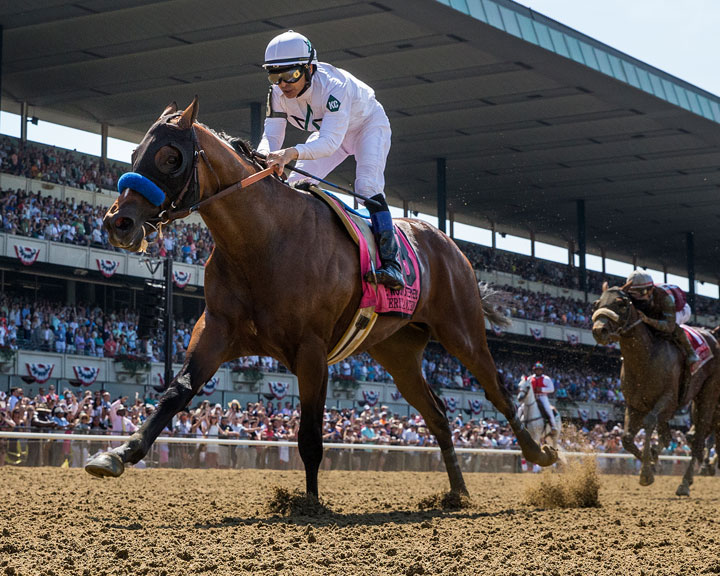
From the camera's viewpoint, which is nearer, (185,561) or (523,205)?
(185,561)

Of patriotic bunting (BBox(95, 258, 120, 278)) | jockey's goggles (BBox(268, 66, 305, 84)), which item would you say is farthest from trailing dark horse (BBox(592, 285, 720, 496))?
patriotic bunting (BBox(95, 258, 120, 278))

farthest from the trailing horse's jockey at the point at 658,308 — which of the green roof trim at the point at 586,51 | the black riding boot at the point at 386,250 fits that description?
the green roof trim at the point at 586,51

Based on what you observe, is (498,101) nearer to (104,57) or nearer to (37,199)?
(104,57)

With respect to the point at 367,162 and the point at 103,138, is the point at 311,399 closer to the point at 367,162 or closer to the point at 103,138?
the point at 367,162

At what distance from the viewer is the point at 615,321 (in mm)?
10938

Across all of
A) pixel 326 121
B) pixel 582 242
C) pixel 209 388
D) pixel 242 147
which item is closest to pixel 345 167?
pixel 582 242

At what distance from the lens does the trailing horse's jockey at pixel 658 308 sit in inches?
447

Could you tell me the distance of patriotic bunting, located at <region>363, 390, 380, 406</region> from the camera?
29.4 m

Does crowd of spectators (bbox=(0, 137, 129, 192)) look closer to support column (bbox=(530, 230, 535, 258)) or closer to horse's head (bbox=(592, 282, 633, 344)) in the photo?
→ horse's head (bbox=(592, 282, 633, 344))

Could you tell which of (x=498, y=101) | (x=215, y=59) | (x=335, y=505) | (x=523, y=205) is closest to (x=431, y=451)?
(x=335, y=505)

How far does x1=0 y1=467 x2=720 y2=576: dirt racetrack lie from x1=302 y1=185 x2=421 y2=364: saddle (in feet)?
3.71

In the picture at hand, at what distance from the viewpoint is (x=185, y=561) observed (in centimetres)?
420

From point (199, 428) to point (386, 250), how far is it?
38.7 feet

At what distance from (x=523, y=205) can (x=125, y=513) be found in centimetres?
4113
